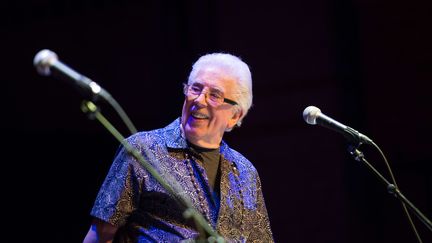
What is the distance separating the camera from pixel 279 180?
4.74 meters

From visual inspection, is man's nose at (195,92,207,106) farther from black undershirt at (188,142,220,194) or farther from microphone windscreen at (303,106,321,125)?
microphone windscreen at (303,106,321,125)

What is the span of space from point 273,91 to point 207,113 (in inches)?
84.9

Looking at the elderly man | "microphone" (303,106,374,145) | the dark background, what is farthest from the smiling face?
the dark background

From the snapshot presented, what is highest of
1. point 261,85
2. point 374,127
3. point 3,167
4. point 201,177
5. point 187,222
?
point 261,85

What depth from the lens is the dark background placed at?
4.19 m

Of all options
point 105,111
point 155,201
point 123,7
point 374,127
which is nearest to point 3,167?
point 105,111

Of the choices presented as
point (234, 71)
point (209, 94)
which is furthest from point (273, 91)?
point (209, 94)

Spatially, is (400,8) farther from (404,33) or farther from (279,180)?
(279,180)

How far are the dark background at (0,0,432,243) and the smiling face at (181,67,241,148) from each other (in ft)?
4.49

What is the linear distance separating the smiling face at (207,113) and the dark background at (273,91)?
137cm

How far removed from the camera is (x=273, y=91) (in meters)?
4.86

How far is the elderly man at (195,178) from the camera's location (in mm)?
2508

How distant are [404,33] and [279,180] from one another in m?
1.47

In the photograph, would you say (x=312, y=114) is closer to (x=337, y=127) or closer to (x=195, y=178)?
(x=337, y=127)
